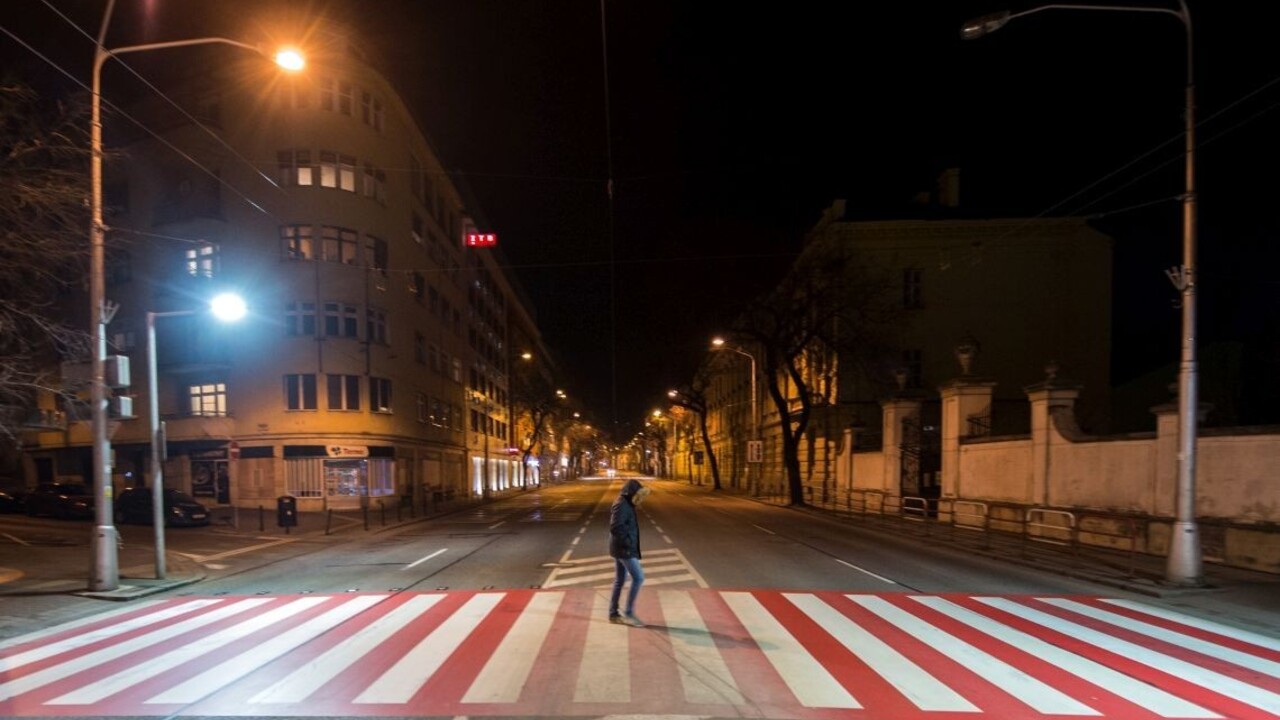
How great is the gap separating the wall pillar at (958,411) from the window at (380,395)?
85.5 feet

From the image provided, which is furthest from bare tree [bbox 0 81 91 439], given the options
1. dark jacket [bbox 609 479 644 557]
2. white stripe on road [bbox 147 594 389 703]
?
dark jacket [bbox 609 479 644 557]

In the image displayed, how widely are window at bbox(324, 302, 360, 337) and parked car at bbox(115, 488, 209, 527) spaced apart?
10184mm

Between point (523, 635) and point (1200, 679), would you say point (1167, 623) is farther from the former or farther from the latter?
point (523, 635)

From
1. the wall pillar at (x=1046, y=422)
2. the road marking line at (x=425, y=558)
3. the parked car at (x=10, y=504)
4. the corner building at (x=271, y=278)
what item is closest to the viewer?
the road marking line at (x=425, y=558)

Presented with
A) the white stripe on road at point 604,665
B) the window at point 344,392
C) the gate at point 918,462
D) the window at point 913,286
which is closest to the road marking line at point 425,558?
the white stripe on road at point 604,665

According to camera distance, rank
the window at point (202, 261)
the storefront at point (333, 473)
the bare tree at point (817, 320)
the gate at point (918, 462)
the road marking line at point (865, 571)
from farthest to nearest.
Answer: the window at point (202, 261) < the storefront at point (333, 473) < the bare tree at point (817, 320) < the gate at point (918, 462) < the road marking line at point (865, 571)

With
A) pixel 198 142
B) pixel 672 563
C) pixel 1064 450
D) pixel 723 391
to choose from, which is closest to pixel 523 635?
pixel 672 563

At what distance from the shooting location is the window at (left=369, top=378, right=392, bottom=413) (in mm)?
34906

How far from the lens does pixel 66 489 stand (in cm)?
2927

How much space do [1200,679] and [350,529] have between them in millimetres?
24093

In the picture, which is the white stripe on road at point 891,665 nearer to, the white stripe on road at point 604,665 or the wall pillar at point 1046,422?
the white stripe on road at point 604,665

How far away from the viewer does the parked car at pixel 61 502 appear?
93.9 ft

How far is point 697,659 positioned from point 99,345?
39.3ft

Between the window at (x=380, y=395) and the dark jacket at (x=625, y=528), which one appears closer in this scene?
the dark jacket at (x=625, y=528)
